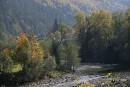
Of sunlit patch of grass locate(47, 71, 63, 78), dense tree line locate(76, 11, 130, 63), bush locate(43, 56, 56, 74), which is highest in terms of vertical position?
dense tree line locate(76, 11, 130, 63)

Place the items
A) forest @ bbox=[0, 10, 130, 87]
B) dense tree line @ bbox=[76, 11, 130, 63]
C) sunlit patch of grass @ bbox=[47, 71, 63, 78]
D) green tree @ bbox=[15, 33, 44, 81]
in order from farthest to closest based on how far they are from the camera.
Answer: dense tree line @ bbox=[76, 11, 130, 63]
sunlit patch of grass @ bbox=[47, 71, 63, 78]
green tree @ bbox=[15, 33, 44, 81]
forest @ bbox=[0, 10, 130, 87]

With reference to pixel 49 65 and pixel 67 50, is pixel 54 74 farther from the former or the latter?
pixel 67 50

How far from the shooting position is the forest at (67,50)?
115m

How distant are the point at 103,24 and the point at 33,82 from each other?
63.4 metres

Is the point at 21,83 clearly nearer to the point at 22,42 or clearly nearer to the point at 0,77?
the point at 0,77

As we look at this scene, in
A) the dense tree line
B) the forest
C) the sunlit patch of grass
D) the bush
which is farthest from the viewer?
the dense tree line

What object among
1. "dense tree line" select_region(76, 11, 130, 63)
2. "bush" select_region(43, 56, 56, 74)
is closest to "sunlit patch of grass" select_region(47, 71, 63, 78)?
"bush" select_region(43, 56, 56, 74)

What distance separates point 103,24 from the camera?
550ft

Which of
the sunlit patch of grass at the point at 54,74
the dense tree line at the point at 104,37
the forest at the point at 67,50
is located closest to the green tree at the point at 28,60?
the forest at the point at 67,50

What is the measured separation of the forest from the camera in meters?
115

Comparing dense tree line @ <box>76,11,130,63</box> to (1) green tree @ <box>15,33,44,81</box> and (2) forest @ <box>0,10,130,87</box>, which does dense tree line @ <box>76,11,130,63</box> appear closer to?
(2) forest @ <box>0,10,130,87</box>

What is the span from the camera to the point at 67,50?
142625 millimetres

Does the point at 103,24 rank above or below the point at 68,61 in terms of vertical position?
above

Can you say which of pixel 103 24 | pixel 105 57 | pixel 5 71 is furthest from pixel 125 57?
pixel 5 71
